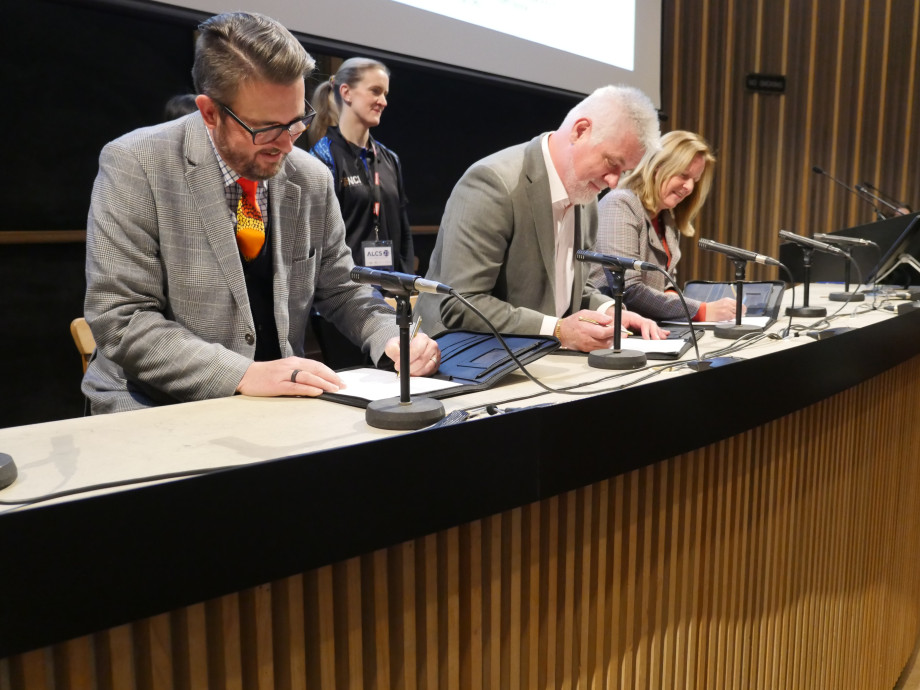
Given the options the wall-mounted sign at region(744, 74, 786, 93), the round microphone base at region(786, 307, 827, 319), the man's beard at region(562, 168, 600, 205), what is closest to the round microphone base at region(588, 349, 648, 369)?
the man's beard at region(562, 168, 600, 205)

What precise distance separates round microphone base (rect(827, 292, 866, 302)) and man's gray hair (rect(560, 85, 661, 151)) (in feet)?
3.13

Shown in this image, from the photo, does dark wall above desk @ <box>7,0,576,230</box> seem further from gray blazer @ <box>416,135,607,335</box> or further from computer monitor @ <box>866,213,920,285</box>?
computer monitor @ <box>866,213,920,285</box>

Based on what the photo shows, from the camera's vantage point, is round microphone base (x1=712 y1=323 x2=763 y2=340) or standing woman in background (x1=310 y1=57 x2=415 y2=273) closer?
round microphone base (x1=712 y1=323 x2=763 y2=340)

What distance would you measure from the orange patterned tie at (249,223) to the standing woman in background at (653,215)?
125 centimetres

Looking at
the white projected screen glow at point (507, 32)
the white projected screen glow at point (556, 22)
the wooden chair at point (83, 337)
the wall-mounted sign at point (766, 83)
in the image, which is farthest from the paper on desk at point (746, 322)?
the wall-mounted sign at point (766, 83)

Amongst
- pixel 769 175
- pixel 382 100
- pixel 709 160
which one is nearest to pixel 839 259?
pixel 709 160

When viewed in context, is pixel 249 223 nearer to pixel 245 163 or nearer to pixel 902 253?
pixel 245 163

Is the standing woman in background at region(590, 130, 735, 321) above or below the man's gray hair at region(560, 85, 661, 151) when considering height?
below

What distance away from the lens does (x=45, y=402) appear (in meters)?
2.83

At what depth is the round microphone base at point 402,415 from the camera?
1.02 metres

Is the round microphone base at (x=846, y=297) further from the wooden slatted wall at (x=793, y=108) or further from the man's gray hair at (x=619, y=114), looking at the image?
the wooden slatted wall at (x=793, y=108)

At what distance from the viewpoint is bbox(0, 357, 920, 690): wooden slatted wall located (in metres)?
0.84

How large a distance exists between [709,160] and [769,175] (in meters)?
3.30

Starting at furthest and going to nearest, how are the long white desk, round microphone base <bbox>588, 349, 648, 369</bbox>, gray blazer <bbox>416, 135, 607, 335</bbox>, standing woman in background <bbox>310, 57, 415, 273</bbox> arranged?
standing woman in background <bbox>310, 57, 415, 273</bbox>
gray blazer <bbox>416, 135, 607, 335</bbox>
round microphone base <bbox>588, 349, 648, 369</bbox>
the long white desk
